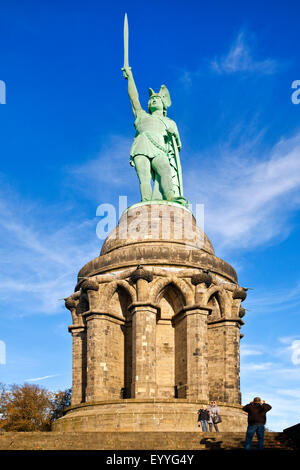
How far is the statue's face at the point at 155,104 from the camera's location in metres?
34.5

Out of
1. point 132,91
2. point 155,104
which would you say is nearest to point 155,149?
point 155,104

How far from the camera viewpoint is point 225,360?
27766 millimetres

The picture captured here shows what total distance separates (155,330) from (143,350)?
136 centimetres

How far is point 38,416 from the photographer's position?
41.0 meters

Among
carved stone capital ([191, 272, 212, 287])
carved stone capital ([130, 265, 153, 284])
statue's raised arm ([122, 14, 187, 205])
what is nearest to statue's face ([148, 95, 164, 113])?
statue's raised arm ([122, 14, 187, 205])

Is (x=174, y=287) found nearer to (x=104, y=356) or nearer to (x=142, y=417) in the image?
(x=104, y=356)

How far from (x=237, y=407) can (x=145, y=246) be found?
854 centimetres

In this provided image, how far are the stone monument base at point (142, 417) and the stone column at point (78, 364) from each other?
303cm

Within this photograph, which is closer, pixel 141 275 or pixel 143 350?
pixel 143 350

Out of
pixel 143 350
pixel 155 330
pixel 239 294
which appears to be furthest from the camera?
pixel 239 294

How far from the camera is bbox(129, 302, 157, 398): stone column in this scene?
24750 millimetres

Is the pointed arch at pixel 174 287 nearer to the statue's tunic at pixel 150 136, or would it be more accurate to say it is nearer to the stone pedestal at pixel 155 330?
the stone pedestal at pixel 155 330

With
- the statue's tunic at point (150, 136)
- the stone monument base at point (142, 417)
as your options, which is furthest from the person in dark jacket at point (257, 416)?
the statue's tunic at point (150, 136)
